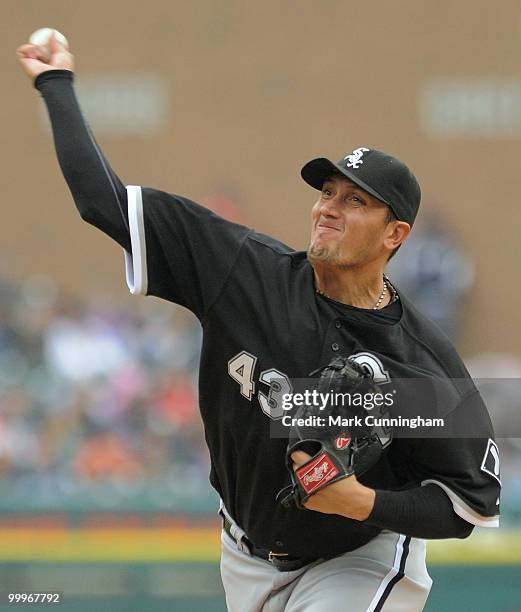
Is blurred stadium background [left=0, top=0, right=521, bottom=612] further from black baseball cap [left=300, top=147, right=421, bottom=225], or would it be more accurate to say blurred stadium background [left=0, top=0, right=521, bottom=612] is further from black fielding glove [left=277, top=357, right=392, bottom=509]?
black fielding glove [left=277, top=357, right=392, bottom=509]

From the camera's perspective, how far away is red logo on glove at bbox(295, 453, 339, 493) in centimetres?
267

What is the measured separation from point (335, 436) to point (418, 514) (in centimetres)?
33

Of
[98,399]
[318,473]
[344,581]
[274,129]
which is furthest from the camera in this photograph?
[274,129]

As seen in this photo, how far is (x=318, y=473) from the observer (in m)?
2.67

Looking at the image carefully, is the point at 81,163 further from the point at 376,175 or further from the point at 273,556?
the point at 273,556

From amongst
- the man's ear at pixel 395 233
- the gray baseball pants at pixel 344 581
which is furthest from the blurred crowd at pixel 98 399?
the man's ear at pixel 395 233

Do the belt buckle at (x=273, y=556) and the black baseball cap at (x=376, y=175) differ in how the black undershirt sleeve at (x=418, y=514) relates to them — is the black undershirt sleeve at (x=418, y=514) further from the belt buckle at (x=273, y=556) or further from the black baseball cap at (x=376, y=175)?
the black baseball cap at (x=376, y=175)

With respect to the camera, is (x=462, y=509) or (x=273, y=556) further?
(x=273, y=556)

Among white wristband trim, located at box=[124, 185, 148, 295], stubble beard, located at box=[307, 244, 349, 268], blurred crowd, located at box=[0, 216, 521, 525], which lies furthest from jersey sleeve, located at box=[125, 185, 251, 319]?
blurred crowd, located at box=[0, 216, 521, 525]

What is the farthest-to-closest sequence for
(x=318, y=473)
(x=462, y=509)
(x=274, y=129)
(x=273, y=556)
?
(x=274, y=129) → (x=273, y=556) → (x=462, y=509) → (x=318, y=473)

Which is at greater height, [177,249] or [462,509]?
[177,249]

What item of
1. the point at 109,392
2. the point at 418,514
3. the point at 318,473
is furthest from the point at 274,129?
the point at 318,473

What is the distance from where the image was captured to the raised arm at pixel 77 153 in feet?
9.11

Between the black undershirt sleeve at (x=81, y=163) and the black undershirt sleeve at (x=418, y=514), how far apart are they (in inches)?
36.1
